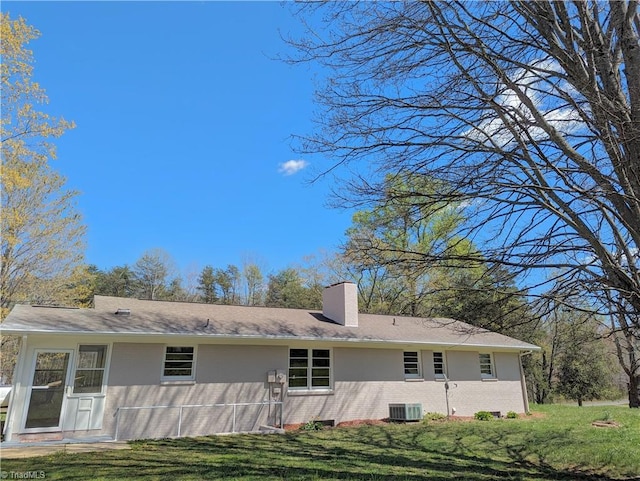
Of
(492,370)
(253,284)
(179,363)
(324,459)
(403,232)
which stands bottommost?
(324,459)

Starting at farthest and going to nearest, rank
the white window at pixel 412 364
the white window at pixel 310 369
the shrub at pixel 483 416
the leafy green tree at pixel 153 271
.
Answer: the leafy green tree at pixel 153 271 < the white window at pixel 412 364 < the shrub at pixel 483 416 < the white window at pixel 310 369

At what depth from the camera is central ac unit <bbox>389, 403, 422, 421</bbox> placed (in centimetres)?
1426

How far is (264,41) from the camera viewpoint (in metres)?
5.89

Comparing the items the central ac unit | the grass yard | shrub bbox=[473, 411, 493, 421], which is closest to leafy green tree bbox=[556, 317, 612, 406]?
shrub bbox=[473, 411, 493, 421]

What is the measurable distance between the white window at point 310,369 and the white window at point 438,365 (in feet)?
15.7

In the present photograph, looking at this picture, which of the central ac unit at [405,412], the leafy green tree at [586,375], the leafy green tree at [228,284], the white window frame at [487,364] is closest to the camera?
the central ac unit at [405,412]

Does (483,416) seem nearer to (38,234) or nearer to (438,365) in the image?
(438,365)

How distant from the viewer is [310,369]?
14.0 metres

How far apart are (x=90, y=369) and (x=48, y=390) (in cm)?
101

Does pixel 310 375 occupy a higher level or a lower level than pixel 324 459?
higher

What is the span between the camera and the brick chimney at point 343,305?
16125 millimetres

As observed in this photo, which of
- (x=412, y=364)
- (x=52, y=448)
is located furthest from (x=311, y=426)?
(x=52, y=448)

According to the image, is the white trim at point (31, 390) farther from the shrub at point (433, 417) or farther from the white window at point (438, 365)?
the white window at point (438, 365)

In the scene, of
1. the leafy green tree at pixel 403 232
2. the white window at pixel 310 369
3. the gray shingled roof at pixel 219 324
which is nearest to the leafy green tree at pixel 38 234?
the gray shingled roof at pixel 219 324
